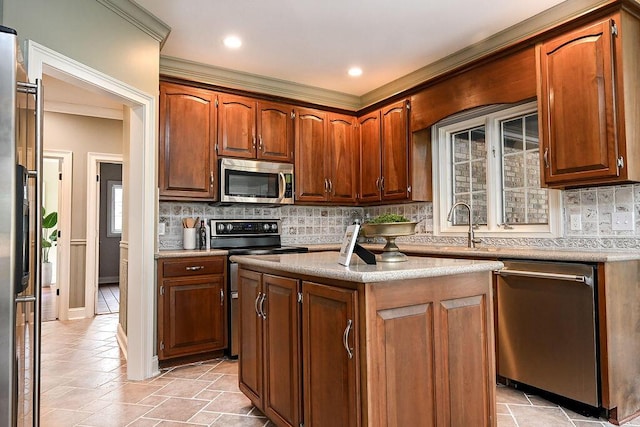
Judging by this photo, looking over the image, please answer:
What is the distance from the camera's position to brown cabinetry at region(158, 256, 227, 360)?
3.24 metres

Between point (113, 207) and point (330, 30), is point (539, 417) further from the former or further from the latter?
point (113, 207)

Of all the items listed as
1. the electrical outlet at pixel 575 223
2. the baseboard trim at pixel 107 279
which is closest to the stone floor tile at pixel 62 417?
the electrical outlet at pixel 575 223

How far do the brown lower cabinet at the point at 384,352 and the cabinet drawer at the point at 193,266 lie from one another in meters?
1.49

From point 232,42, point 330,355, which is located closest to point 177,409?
point 330,355

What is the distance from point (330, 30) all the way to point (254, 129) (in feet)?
4.00

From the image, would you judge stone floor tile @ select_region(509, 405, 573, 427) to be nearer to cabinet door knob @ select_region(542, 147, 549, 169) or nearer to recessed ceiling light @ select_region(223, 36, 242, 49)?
cabinet door knob @ select_region(542, 147, 549, 169)

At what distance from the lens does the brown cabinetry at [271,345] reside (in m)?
Result: 1.95

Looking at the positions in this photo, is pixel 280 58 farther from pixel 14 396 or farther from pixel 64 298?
pixel 64 298

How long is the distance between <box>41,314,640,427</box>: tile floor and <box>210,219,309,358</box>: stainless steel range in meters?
0.38

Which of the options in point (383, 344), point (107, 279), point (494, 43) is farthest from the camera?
point (107, 279)

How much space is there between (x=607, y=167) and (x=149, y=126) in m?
3.14

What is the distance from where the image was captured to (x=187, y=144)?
3662mm

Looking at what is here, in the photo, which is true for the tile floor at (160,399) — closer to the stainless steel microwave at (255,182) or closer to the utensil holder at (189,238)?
the utensil holder at (189,238)

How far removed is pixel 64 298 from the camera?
5.02m
